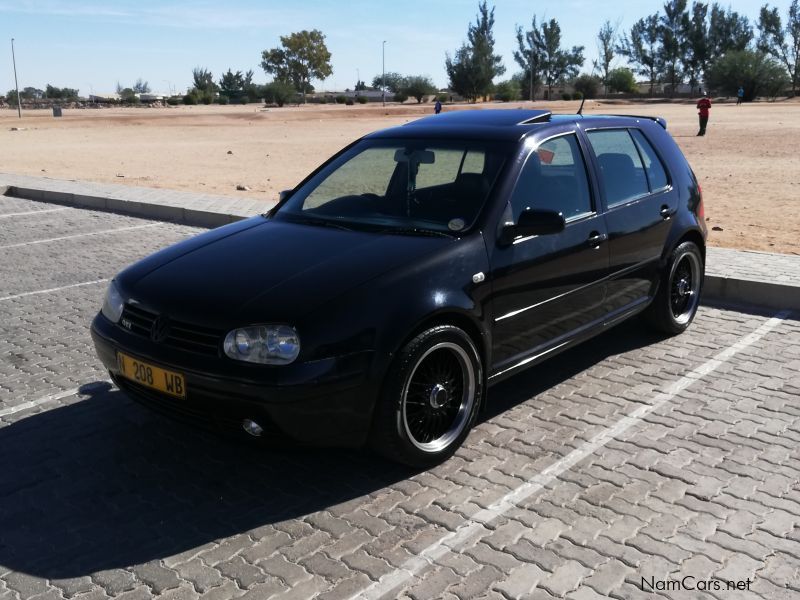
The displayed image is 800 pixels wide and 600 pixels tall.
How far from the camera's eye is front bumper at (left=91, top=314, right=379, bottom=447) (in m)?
3.69

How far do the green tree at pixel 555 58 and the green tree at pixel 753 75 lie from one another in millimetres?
33212

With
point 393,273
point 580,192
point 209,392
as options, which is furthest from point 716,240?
point 209,392

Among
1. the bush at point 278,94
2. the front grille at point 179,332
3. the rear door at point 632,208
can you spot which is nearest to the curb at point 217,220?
the rear door at point 632,208

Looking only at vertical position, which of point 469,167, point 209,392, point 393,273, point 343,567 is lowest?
point 343,567

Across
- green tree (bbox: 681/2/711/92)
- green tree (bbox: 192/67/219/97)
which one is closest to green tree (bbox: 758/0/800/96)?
green tree (bbox: 681/2/711/92)

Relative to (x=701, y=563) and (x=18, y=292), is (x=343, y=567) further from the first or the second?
(x=18, y=292)

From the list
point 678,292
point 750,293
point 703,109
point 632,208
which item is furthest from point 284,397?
point 703,109

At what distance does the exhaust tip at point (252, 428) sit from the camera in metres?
3.79

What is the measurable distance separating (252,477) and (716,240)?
8.00m

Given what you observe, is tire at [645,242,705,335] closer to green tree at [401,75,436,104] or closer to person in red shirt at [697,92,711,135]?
person in red shirt at [697,92,711,135]

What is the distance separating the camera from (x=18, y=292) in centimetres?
811

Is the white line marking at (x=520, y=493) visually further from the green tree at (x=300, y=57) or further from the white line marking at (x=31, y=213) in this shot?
the green tree at (x=300, y=57)

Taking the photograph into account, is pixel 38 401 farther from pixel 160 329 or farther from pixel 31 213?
pixel 31 213

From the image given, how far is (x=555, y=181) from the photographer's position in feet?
16.6
